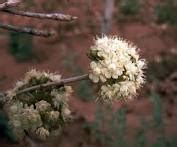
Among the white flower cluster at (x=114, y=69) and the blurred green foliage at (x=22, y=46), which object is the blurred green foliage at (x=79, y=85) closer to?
the blurred green foliage at (x=22, y=46)

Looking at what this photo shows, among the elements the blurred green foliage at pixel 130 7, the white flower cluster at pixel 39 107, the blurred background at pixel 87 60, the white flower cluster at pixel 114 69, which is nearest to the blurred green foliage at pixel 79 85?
the blurred background at pixel 87 60

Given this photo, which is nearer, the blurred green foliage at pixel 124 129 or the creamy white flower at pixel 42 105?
the creamy white flower at pixel 42 105

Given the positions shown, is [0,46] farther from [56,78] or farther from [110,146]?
[56,78]

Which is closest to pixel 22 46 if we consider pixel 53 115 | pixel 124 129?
pixel 124 129

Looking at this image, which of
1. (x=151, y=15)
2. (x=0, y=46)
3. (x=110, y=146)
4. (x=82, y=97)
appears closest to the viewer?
(x=110, y=146)

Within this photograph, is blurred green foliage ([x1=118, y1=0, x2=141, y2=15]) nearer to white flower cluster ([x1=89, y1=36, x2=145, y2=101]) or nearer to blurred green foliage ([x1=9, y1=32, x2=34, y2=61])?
blurred green foliage ([x1=9, y1=32, x2=34, y2=61])

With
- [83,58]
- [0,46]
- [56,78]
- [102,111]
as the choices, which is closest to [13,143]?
[102,111]
